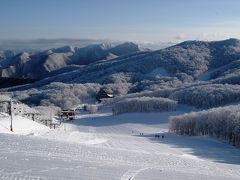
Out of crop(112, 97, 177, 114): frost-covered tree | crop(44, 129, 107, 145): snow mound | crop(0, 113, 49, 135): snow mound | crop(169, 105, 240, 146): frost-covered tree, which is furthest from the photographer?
crop(112, 97, 177, 114): frost-covered tree

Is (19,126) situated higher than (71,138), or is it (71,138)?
(19,126)

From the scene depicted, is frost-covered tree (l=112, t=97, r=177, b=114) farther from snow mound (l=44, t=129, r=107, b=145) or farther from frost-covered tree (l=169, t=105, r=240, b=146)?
snow mound (l=44, t=129, r=107, b=145)

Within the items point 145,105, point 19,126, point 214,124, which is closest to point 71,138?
point 19,126

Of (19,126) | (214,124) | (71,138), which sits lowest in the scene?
(214,124)

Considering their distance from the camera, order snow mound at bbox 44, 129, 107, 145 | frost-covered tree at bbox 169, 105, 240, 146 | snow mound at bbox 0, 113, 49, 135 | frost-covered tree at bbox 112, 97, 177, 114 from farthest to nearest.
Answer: frost-covered tree at bbox 112, 97, 177, 114, frost-covered tree at bbox 169, 105, 240, 146, snow mound at bbox 0, 113, 49, 135, snow mound at bbox 44, 129, 107, 145

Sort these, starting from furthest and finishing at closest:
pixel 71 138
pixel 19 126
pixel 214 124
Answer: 1. pixel 214 124
2. pixel 19 126
3. pixel 71 138

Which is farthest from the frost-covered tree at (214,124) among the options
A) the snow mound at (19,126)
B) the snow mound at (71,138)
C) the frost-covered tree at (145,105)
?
the frost-covered tree at (145,105)

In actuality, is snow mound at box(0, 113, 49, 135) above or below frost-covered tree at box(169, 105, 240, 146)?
above

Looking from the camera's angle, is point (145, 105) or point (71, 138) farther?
point (145, 105)

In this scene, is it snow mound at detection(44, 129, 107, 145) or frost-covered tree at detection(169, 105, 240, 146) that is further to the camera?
frost-covered tree at detection(169, 105, 240, 146)

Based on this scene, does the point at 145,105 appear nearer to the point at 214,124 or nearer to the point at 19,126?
the point at 214,124

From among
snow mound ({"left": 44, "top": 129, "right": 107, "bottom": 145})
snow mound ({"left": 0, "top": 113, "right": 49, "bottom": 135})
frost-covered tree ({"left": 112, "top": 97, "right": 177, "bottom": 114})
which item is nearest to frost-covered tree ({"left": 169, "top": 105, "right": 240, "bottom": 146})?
snow mound ({"left": 44, "top": 129, "right": 107, "bottom": 145})

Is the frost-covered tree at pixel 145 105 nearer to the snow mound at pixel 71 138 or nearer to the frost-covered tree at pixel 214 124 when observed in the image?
the frost-covered tree at pixel 214 124

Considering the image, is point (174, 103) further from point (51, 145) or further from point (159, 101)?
point (51, 145)
